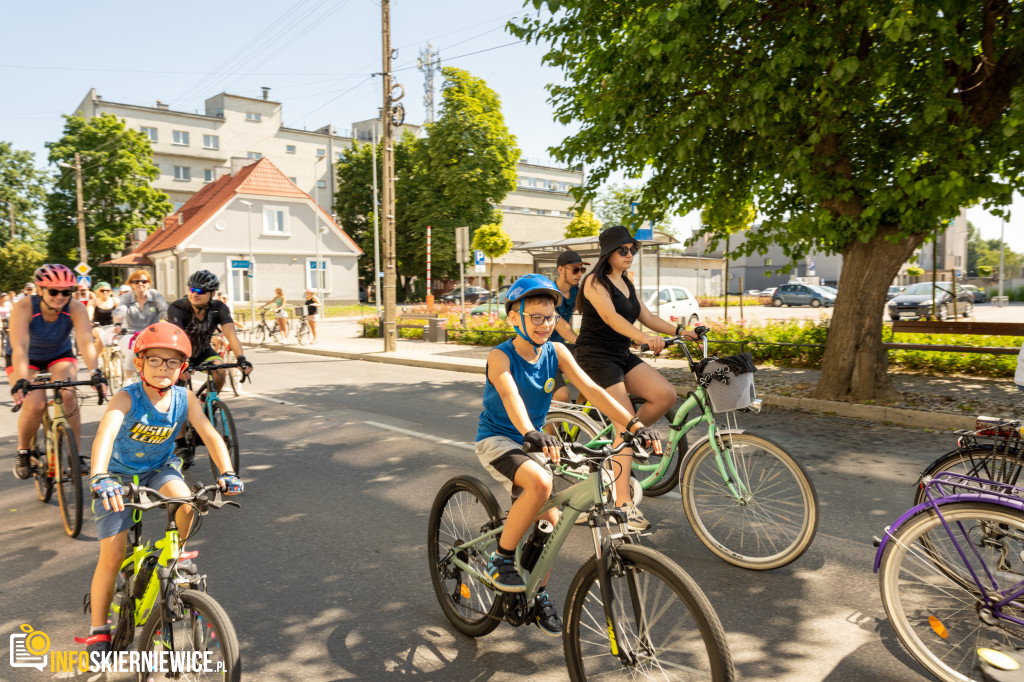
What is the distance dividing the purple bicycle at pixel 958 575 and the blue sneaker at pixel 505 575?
156cm

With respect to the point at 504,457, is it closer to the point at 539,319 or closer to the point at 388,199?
the point at 539,319

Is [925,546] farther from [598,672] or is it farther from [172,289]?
[172,289]

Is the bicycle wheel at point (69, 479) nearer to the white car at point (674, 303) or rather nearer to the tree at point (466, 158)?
the white car at point (674, 303)

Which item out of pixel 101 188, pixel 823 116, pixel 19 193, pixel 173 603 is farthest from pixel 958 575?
pixel 19 193

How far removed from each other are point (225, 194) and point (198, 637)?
45986mm

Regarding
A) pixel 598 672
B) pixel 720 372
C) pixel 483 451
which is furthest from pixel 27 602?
pixel 720 372

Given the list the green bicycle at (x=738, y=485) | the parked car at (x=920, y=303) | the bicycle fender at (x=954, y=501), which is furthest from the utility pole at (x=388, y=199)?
the parked car at (x=920, y=303)

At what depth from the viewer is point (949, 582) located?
297 centimetres

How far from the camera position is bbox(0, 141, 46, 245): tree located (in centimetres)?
6731

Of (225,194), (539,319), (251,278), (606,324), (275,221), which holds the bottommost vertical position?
(606,324)

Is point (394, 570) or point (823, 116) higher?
point (823, 116)

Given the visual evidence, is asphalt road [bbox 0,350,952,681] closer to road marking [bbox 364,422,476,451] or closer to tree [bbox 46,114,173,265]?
road marking [bbox 364,422,476,451]

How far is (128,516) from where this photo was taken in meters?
3.03

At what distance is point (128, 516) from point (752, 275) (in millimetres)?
81734
